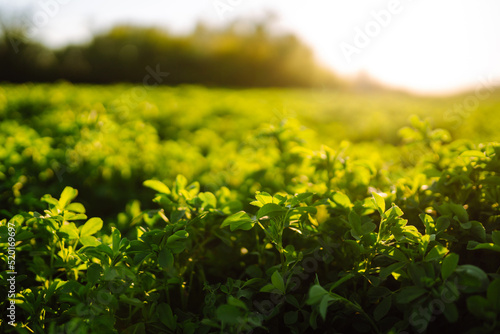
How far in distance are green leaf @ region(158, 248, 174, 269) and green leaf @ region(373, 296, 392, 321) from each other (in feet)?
2.31

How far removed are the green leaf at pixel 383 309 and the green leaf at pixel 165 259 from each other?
705mm

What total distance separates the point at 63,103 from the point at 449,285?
627cm

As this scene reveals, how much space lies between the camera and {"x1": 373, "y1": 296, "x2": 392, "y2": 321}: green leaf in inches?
42.3

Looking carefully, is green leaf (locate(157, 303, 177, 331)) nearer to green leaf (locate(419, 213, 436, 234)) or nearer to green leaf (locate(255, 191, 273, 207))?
green leaf (locate(255, 191, 273, 207))

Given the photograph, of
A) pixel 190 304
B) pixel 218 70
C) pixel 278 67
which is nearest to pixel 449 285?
pixel 190 304

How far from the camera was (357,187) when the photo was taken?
67.4 inches

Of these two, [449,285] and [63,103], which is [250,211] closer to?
[449,285]

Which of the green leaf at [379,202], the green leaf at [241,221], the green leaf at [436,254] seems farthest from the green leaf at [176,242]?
the green leaf at [436,254]

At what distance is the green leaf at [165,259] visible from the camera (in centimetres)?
109

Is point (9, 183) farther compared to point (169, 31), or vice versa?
point (169, 31)

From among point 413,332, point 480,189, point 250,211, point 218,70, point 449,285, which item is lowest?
point 413,332

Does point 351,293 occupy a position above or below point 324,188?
below

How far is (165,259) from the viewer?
3.63ft

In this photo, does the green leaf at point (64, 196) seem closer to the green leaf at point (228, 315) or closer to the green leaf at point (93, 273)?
the green leaf at point (93, 273)
